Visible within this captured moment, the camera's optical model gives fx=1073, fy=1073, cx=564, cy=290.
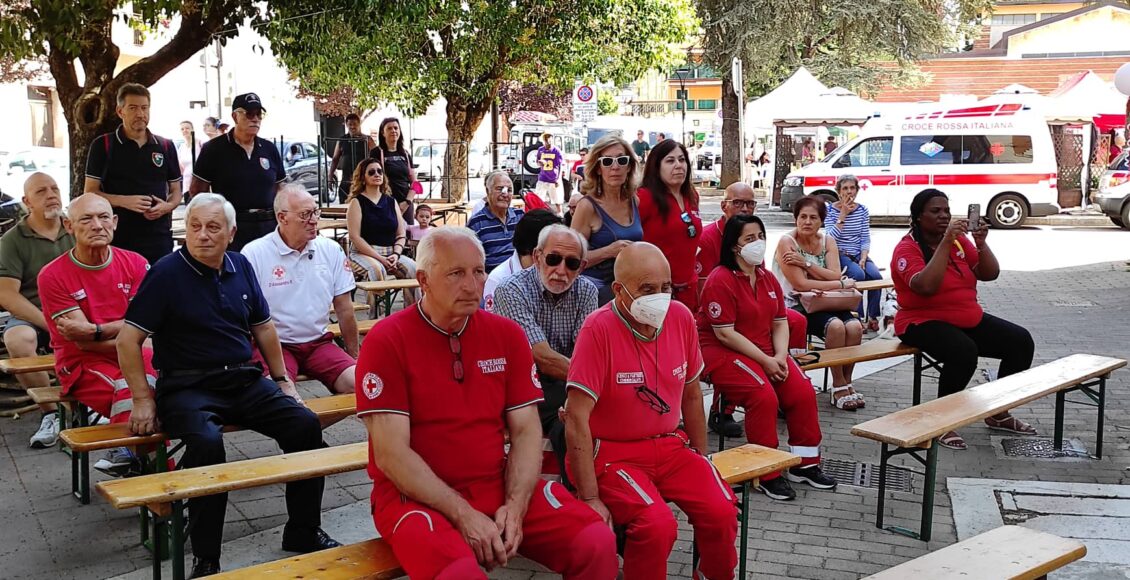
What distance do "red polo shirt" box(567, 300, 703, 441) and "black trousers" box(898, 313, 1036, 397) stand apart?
3091 millimetres

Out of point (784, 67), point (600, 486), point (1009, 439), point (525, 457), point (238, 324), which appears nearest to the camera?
point (525, 457)

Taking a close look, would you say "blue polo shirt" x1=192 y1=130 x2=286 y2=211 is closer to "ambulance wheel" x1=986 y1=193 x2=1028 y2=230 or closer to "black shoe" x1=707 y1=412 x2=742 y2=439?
"black shoe" x1=707 y1=412 x2=742 y2=439

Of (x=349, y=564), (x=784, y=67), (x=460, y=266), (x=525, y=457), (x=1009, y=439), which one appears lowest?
(x=1009, y=439)

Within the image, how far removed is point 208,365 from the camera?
190 inches

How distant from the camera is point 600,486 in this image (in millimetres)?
4051

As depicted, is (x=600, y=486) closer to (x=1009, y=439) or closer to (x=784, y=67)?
(x=1009, y=439)

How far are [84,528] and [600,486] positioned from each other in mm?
2644

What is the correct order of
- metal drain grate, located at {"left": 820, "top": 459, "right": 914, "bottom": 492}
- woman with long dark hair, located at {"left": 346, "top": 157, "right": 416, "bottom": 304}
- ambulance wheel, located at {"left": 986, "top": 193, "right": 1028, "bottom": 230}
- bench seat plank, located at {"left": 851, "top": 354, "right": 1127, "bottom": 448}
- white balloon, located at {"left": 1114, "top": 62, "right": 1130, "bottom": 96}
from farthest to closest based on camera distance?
ambulance wheel, located at {"left": 986, "top": 193, "right": 1028, "bottom": 230} → white balloon, located at {"left": 1114, "top": 62, "right": 1130, "bottom": 96} → woman with long dark hair, located at {"left": 346, "top": 157, "right": 416, "bottom": 304} → metal drain grate, located at {"left": 820, "top": 459, "right": 914, "bottom": 492} → bench seat plank, located at {"left": 851, "top": 354, "right": 1127, "bottom": 448}

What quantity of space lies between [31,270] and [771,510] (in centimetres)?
459

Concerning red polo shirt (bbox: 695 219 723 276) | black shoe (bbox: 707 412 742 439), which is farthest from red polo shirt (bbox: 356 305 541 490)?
red polo shirt (bbox: 695 219 723 276)

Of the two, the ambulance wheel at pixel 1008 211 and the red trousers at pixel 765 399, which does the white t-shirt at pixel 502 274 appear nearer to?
the red trousers at pixel 765 399

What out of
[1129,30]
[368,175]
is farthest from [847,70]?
[368,175]

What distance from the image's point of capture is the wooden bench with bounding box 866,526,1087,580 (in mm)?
3650

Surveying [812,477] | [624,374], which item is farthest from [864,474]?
[624,374]
